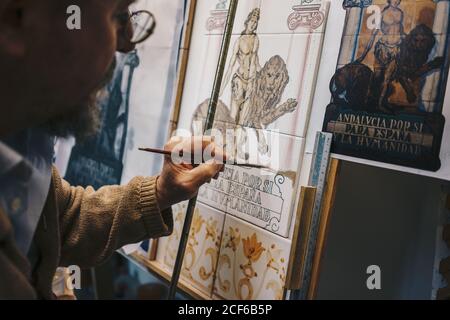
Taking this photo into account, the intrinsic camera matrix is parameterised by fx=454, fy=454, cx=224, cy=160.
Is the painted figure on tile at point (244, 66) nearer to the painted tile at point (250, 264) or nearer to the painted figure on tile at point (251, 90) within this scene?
Answer: the painted figure on tile at point (251, 90)

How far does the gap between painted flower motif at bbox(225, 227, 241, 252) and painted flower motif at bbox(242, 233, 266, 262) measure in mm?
23

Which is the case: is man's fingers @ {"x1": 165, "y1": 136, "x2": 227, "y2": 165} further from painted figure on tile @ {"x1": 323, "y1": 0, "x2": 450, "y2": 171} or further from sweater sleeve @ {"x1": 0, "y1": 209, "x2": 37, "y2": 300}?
sweater sleeve @ {"x1": 0, "y1": 209, "x2": 37, "y2": 300}

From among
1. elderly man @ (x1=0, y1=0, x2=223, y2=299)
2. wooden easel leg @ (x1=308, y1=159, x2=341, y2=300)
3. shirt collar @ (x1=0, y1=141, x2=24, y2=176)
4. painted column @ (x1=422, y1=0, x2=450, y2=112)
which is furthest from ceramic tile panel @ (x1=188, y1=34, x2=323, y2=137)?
shirt collar @ (x1=0, y1=141, x2=24, y2=176)

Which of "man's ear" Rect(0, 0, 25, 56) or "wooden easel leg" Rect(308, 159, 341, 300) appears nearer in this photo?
"man's ear" Rect(0, 0, 25, 56)

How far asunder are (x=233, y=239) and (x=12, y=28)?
2.59ft

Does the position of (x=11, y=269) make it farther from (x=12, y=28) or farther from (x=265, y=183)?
(x=265, y=183)

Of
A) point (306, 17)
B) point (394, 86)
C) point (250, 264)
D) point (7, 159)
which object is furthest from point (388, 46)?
point (7, 159)

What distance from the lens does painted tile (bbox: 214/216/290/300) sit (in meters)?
1.02

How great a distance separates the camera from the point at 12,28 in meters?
0.47

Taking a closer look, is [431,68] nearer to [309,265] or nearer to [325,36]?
[325,36]

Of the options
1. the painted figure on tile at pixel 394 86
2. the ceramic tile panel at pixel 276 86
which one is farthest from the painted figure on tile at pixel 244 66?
the painted figure on tile at pixel 394 86

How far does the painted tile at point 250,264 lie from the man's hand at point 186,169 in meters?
0.19

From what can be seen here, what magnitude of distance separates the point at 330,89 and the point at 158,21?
680 mm

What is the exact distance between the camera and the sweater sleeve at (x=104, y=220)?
866mm
